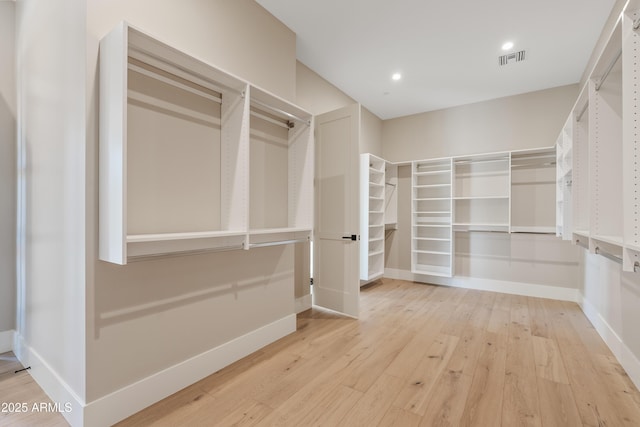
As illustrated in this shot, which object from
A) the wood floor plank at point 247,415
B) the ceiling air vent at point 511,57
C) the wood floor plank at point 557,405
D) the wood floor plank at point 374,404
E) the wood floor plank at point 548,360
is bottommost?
the wood floor plank at point 548,360

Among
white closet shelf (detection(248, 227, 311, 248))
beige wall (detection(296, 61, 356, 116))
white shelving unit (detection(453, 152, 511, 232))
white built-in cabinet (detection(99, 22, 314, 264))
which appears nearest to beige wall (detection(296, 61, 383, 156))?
beige wall (detection(296, 61, 356, 116))

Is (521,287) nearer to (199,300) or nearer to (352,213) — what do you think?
(352,213)

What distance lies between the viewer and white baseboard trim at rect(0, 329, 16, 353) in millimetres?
2445

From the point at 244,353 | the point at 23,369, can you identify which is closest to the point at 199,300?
the point at 244,353

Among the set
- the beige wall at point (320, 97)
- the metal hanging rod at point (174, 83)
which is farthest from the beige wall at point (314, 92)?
the metal hanging rod at point (174, 83)

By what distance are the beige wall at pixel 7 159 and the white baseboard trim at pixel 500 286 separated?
5.07 meters

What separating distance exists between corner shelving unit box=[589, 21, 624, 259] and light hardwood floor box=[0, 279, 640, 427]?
103 centimetres

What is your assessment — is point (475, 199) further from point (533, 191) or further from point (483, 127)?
point (483, 127)

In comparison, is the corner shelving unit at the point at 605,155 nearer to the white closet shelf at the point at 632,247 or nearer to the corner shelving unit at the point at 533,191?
the white closet shelf at the point at 632,247

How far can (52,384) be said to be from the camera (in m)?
1.82

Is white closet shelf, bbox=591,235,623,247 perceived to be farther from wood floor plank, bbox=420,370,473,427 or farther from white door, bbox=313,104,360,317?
white door, bbox=313,104,360,317

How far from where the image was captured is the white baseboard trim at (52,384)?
1.58m

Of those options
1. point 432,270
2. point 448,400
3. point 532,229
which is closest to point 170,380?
point 448,400

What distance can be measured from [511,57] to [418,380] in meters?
3.61
